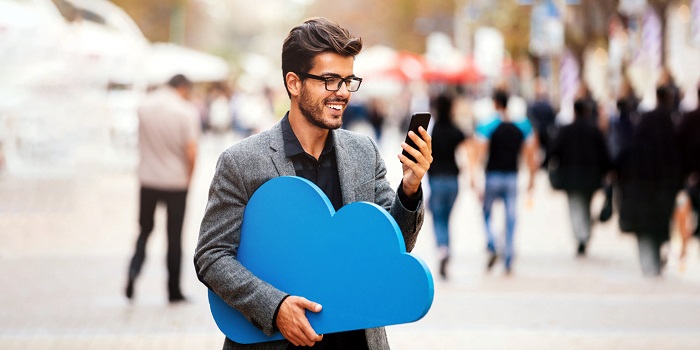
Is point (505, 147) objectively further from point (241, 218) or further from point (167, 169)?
point (241, 218)

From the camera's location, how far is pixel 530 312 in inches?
333

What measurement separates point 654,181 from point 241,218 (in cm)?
812

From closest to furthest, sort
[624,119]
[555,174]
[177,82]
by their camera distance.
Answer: [177,82] < [555,174] < [624,119]

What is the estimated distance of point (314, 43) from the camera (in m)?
2.94

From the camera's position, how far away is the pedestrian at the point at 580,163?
457 inches

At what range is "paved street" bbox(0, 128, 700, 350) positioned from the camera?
7414 mm

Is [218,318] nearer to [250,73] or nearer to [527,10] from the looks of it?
[527,10]

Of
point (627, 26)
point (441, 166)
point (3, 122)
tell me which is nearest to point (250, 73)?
point (627, 26)

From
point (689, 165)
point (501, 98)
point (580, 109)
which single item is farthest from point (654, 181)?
point (501, 98)

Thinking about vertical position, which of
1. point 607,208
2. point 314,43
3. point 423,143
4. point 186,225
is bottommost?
point 186,225

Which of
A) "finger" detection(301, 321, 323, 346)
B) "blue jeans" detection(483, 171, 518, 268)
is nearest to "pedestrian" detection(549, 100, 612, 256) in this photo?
"blue jeans" detection(483, 171, 518, 268)

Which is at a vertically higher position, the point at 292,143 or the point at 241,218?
the point at 292,143

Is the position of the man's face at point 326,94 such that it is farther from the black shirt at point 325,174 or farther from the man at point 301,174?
the black shirt at point 325,174

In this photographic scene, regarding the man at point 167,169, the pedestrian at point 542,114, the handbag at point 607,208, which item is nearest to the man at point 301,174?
the man at point 167,169
